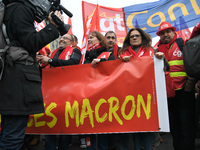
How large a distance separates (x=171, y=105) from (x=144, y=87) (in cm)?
71

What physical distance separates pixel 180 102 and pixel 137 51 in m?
0.90

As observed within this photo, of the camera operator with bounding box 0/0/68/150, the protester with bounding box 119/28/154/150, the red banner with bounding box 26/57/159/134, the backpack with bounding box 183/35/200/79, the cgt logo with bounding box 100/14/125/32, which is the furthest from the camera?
the cgt logo with bounding box 100/14/125/32

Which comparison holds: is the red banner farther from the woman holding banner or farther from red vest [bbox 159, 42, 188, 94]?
red vest [bbox 159, 42, 188, 94]

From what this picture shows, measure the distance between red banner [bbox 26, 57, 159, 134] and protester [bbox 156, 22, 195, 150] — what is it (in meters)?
0.44

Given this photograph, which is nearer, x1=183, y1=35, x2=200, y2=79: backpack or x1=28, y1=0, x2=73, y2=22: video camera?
x1=28, y1=0, x2=73, y2=22: video camera

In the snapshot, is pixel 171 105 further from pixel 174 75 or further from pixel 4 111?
pixel 4 111

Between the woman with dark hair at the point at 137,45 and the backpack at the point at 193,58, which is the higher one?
the woman with dark hair at the point at 137,45

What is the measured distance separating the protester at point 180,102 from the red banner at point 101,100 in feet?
1.44

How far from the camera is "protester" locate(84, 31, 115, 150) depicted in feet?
8.44

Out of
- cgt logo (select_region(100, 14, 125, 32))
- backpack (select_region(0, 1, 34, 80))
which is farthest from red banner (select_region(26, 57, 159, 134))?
cgt logo (select_region(100, 14, 125, 32))

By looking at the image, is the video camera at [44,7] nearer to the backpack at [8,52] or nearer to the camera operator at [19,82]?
the camera operator at [19,82]

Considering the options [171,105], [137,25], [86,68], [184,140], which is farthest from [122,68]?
[137,25]

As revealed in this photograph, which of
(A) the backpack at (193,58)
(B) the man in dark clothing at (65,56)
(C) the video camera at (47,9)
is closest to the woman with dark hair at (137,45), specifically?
(A) the backpack at (193,58)

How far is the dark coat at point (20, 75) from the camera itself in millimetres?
1506
